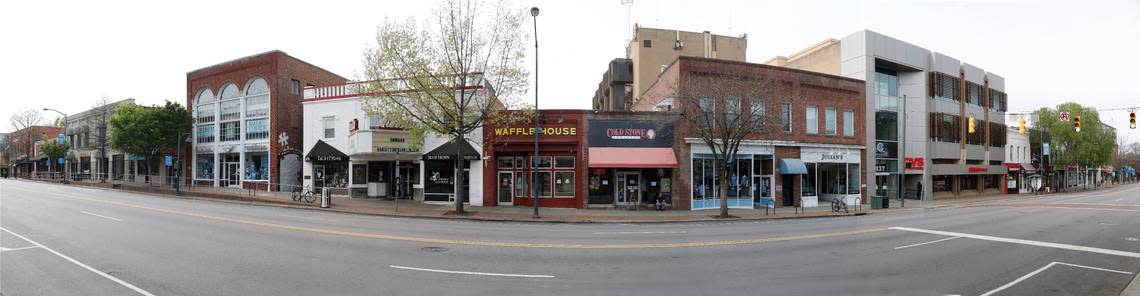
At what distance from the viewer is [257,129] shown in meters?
36.4

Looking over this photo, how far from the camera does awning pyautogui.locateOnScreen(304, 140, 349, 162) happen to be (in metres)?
28.8

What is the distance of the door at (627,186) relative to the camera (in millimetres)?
26312

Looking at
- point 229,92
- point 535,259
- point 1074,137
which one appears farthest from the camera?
point 1074,137

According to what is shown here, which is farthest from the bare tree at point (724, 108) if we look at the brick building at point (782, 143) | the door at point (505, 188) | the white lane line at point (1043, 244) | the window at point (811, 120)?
the door at point (505, 188)

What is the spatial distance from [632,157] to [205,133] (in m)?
36.2

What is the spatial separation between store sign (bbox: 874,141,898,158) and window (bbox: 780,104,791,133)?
11.2 m

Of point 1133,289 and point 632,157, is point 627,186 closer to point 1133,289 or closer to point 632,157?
point 632,157

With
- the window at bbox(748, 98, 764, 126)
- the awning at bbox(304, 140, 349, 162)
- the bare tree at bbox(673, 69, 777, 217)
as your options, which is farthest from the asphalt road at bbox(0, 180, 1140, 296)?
the awning at bbox(304, 140, 349, 162)

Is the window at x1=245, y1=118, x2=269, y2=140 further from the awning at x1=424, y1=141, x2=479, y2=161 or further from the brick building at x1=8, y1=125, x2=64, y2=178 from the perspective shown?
the brick building at x1=8, y1=125, x2=64, y2=178

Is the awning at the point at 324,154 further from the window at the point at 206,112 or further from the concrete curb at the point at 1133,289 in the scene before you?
the concrete curb at the point at 1133,289

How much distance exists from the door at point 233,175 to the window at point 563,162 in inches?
1034

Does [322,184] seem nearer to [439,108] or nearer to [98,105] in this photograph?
[439,108]

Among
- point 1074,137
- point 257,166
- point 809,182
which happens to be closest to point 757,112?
point 809,182

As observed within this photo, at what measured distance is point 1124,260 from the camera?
1138 cm
